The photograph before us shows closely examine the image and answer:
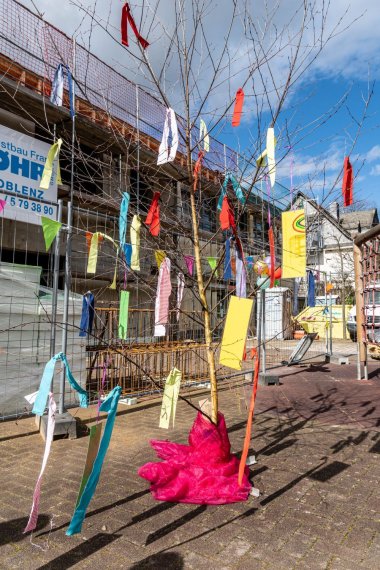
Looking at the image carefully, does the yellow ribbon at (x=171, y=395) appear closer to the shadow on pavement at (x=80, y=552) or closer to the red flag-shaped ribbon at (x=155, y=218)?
the shadow on pavement at (x=80, y=552)

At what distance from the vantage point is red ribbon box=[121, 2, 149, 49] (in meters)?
3.37

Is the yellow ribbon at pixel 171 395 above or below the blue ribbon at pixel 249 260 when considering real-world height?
below

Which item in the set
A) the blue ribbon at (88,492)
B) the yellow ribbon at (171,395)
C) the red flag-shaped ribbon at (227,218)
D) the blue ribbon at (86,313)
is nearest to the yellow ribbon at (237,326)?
the yellow ribbon at (171,395)

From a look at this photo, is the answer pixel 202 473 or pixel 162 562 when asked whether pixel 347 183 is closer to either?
pixel 202 473

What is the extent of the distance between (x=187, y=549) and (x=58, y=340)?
3945 millimetres

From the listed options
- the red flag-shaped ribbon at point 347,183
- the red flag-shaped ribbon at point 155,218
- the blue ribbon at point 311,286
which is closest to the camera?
the red flag-shaped ribbon at point 347,183

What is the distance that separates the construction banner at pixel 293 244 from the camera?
3697 mm

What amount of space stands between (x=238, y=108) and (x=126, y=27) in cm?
113

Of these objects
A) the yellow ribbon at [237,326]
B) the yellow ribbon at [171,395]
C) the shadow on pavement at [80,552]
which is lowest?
the shadow on pavement at [80,552]

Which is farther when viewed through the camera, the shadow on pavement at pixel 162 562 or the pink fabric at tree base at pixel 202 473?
the pink fabric at tree base at pixel 202 473

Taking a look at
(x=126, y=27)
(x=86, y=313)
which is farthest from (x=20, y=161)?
(x=126, y=27)

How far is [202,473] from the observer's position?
3379 mm

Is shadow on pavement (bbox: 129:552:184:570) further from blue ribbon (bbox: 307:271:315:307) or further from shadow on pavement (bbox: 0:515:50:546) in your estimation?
blue ribbon (bbox: 307:271:315:307)

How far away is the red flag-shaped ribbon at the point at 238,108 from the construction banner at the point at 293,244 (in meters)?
0.93
